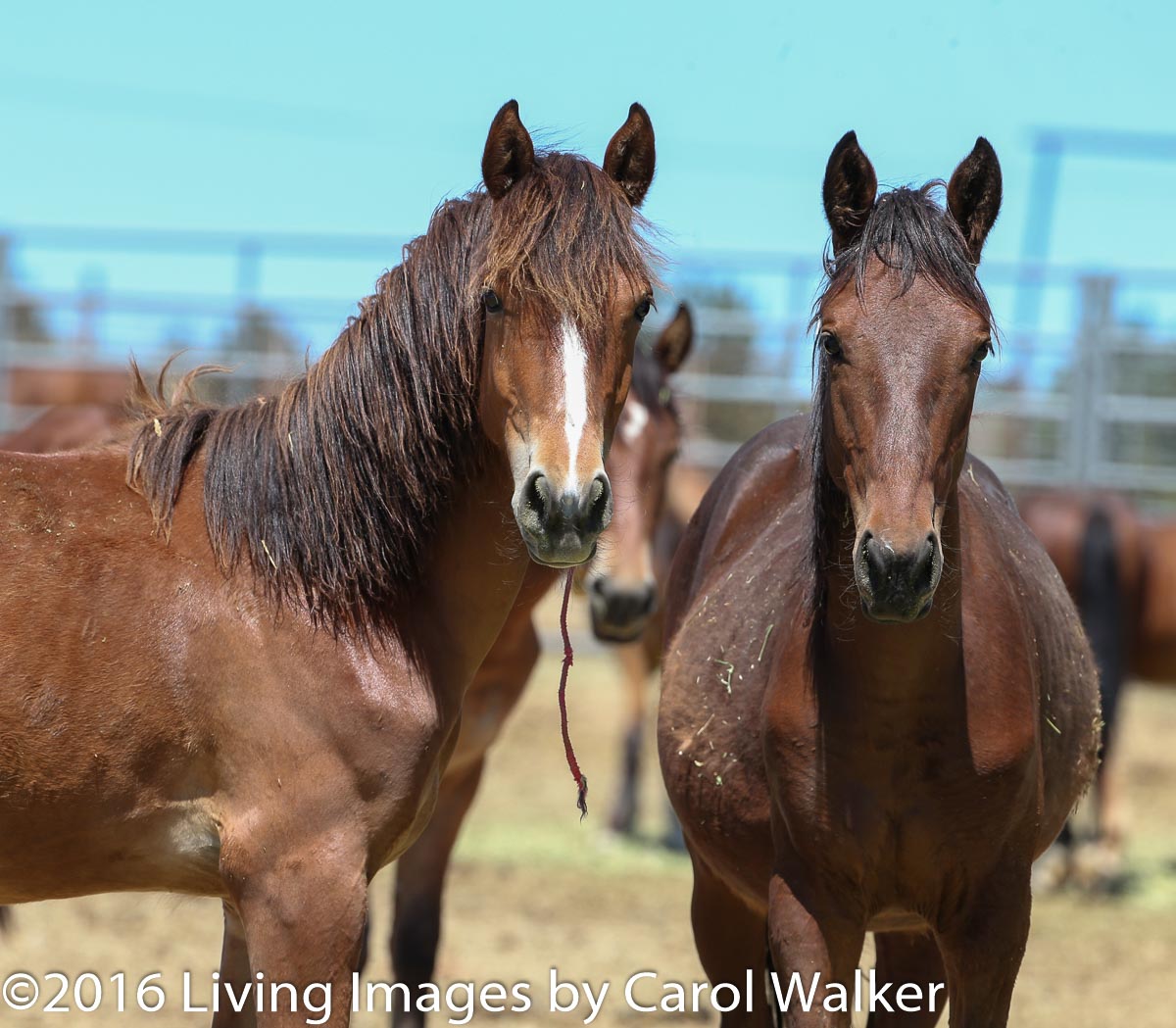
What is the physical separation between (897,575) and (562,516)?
0.60m

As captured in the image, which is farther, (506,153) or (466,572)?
(466,572)

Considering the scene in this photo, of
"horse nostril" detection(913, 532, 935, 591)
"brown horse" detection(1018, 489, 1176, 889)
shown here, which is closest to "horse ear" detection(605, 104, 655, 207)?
"horse nostril" detection(913, 532, 935, 591)

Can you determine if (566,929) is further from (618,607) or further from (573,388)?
(573,388)

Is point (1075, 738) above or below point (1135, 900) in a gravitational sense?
above

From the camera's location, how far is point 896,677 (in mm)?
2770

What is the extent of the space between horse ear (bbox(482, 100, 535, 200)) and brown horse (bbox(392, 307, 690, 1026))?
627 millimetres

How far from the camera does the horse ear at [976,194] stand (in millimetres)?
2820

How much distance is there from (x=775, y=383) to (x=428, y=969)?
6.50 metres

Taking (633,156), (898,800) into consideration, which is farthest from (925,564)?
(633,156)

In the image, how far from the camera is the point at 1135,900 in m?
6.91

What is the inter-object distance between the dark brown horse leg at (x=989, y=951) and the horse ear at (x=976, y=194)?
4.13 ft

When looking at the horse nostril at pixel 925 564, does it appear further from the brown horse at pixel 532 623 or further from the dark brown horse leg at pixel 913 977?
the dark brown horse leg at pixel 913 977

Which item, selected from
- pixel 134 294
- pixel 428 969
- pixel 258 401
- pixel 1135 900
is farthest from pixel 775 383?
pixel 258 401

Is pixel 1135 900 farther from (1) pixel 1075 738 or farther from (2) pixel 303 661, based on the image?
(2) pixel 303 661
